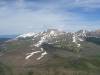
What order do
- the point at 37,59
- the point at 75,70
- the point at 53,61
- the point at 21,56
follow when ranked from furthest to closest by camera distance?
the point at 21,56, the point at 37,59, the point at 53,61, the point at 75,70

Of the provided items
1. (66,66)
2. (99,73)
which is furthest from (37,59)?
(99,73)

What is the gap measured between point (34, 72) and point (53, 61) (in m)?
39.2

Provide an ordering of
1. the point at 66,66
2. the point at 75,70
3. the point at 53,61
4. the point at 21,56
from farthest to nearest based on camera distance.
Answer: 1. the point at 21,56
2. the point at 53,61
3. the point at 66,66
4. the point at 75,70

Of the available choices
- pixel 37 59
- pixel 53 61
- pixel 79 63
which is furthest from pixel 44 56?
pixel 79 63

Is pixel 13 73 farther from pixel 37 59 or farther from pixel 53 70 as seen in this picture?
pixel 37 59

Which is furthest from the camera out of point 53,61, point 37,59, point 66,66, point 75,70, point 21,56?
point 21,56

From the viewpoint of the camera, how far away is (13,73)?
366 ft

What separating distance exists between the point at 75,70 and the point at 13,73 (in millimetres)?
32525

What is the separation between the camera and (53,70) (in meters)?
125

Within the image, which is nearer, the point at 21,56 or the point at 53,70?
the point at 53,70

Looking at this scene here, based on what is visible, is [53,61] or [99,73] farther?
[53,61]

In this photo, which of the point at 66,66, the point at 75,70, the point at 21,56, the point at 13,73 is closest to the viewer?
the point at 13,73

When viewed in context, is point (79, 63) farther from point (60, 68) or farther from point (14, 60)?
point (14, 60)

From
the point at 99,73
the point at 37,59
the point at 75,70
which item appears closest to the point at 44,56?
the point at 37,59
